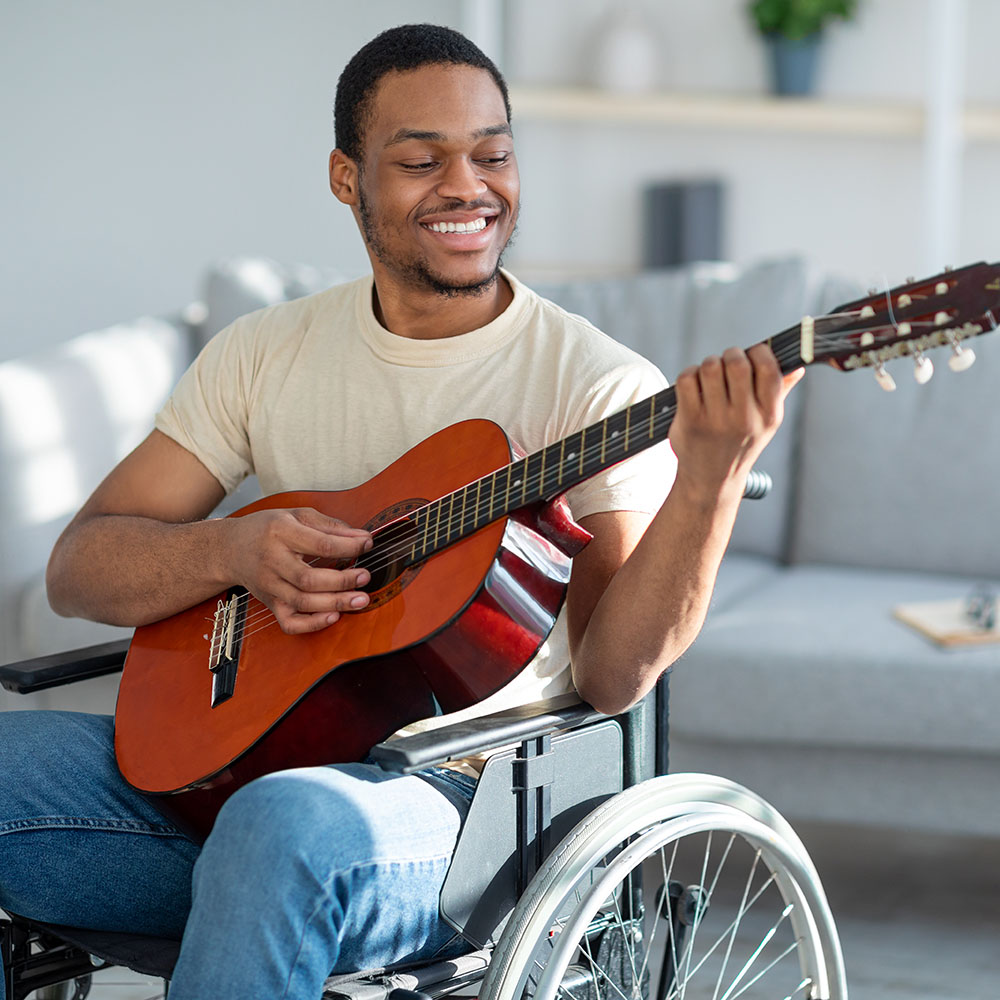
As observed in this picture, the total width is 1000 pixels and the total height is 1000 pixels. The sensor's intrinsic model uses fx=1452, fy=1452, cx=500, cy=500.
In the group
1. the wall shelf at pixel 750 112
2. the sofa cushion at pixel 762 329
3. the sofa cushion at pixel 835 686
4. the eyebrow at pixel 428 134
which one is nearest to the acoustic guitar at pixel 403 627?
the eyebrow at pixel 428 134

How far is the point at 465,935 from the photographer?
4.04 ft

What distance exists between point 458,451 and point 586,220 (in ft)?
9.41

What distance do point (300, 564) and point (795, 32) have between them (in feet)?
9.17

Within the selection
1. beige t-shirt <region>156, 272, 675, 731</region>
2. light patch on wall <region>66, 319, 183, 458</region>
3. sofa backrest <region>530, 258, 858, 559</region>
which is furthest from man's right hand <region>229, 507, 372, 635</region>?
sofa backrest <region>530, 258, 858, 559</region>

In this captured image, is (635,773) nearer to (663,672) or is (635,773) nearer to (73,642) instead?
(663,672)

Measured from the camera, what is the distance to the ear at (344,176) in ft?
5.10

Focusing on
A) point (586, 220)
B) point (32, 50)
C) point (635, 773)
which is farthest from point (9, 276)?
point (635, 773)

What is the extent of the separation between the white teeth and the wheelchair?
485 millimetres

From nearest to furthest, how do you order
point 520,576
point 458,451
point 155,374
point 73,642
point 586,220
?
point 520,576, point 458,451, point 73,642, point 155,374, point 586,220

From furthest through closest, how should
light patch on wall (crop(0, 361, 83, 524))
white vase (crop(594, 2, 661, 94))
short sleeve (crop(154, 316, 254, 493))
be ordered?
white vase (crop(594, 2, 661, 94)) < light patch on wall (crop(0, 361, 83, 524)) < short sleeve (crop(154, 316, 254, 493))

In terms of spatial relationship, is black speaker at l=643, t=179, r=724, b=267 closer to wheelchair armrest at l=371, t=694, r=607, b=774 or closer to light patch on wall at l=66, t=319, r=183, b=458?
light patch on wall at l=66, t=319, r=183, b=458

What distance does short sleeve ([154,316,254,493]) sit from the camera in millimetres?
1570

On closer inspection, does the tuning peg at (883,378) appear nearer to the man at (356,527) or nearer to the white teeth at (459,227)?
the man at (356,527)

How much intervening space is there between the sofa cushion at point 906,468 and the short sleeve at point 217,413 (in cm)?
133
